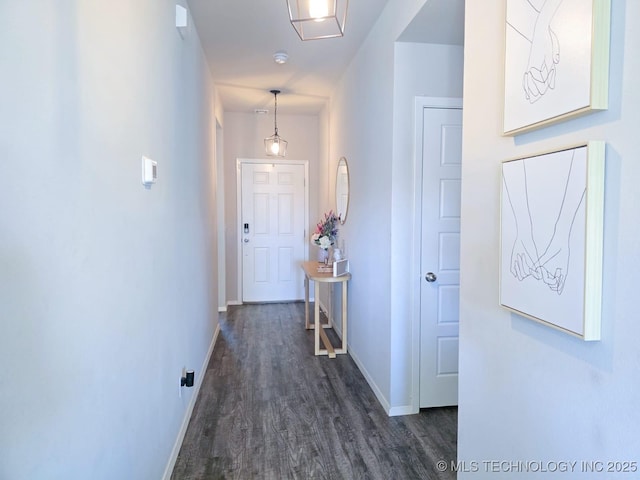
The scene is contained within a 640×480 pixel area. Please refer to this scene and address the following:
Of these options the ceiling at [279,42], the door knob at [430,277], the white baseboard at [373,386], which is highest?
the ceiling at [279,42]

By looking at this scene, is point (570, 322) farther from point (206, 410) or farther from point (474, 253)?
point (206, 410)

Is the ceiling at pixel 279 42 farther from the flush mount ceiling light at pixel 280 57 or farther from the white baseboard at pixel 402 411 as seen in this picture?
the white baseboard at pixel 402 411

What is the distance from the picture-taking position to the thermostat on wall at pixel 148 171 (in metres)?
1.50

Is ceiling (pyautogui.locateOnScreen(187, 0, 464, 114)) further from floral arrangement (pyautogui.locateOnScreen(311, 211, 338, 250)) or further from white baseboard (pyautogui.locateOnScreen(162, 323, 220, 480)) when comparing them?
white baseboard (pyautogui.locateOnScreen(162, 323, 220, 480))

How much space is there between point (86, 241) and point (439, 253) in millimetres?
2055

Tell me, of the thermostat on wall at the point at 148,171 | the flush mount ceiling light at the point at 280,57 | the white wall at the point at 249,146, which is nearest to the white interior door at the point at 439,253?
the flush mount ceiling light at the point at 280,57

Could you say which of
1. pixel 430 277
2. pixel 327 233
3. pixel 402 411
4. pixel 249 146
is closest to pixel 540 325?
pixel 430 277

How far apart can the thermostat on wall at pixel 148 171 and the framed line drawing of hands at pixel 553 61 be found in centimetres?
131

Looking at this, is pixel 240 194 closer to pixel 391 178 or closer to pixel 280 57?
pixel 280 57

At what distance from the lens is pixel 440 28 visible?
7.13 feet

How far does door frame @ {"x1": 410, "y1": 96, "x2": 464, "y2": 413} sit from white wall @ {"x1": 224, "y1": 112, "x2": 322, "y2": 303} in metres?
2.94

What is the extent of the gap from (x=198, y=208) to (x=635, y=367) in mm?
2656

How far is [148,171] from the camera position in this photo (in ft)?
5.01

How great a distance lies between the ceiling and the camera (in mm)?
2225
